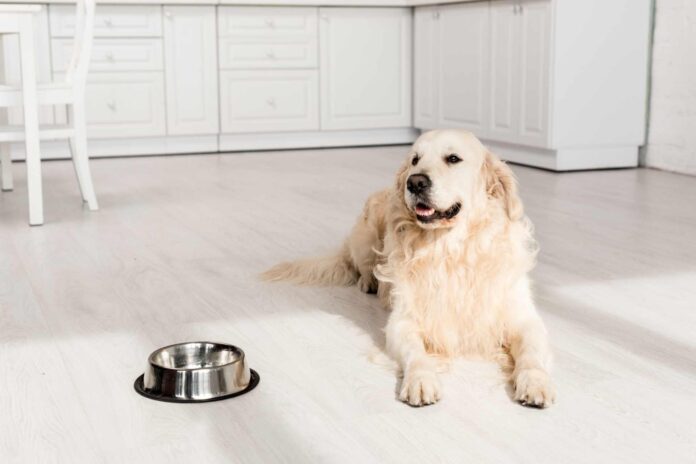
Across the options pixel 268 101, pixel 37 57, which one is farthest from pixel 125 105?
pixel 268 101

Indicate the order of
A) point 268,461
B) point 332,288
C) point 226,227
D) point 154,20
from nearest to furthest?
point 268,461, point 332,288, point 226,227, point 154,20

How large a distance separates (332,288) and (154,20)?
3592 millimetres

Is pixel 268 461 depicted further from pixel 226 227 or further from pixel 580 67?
pixel 580 67

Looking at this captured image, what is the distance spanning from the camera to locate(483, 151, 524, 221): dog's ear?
6.70 ft

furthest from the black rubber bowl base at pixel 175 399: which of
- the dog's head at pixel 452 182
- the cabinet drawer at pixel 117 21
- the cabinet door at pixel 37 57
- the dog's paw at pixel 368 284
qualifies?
the cabinet drawer at pixel 117 21

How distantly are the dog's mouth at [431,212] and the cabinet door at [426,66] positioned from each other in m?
4.24

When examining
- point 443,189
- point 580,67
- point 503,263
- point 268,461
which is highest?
point 580,67

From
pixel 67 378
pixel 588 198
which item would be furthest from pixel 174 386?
pixel 588 198

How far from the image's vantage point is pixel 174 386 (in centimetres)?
184

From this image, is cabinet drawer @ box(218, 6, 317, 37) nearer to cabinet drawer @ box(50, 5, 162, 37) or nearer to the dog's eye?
cabinet drawer @ box(50, 5, 162, 37)

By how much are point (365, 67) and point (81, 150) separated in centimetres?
284

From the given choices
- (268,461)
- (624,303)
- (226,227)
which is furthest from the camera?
(226,227)

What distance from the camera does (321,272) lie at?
278 cm

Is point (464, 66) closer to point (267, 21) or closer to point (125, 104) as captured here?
point (267, 21)
